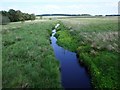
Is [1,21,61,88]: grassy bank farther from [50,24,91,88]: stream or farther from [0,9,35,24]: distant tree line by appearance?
[0,9,35,24]: distant tree line

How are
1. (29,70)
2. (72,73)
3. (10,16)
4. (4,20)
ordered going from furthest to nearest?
(10,16)
(4,20)
(72,73)
(29,70)

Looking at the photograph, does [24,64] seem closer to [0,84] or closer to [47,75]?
[47,75]

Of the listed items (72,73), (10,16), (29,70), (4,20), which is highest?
(10,16)

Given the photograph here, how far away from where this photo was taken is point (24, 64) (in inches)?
650

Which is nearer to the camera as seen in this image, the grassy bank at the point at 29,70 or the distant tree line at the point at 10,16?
the grassy bank at the point at 29,70

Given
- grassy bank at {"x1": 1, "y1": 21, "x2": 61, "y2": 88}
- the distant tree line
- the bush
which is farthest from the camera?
the distant tree line

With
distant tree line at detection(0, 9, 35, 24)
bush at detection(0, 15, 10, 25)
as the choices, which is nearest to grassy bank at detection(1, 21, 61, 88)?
bush at detection(0, 15, 10, 25)

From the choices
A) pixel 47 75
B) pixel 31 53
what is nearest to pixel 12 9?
pixel 31 53

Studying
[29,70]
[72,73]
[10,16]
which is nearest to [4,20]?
[10,16]

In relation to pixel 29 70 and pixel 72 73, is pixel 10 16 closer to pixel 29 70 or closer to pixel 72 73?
pixel 72 73

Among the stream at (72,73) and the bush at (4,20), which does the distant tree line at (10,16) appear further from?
the stream at (72,73)

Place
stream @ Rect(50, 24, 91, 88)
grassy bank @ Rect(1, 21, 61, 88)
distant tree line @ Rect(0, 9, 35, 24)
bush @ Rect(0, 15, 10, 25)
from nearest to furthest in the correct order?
grassy bank @ Rect(1, 21, 61, 88)
stream @ Rect(50, 24, 91, 88)
bush @ Rect(0, 15, 10, 25)
distant tree line @ Rect(0, 9, 35, 24)

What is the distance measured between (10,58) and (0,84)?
6218mm

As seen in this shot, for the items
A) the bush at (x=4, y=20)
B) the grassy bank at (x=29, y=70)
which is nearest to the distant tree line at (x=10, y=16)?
the bush at (x=4, y=20)
